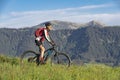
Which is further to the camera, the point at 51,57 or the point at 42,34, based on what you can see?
the point at 51,57

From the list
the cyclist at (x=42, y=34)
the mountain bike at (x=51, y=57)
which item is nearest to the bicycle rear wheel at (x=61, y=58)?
the mountain bike at (x=51, y=57)

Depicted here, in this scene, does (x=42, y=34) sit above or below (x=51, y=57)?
above

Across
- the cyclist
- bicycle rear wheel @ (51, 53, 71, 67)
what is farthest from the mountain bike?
the cyclist

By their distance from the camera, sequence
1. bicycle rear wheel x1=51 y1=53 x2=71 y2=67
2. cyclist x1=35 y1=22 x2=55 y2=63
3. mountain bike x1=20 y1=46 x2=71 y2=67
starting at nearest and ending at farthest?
cyclist x1=35 y1=22 x2=55 y2=63
mountain bike x1=20 y1=46 x2=71 y2=67
bicycle rear wheel x1=51 y1=53 x2=71 y2=67

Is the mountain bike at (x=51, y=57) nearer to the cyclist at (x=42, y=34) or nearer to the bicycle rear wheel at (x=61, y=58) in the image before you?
the bicycle rear wheel at (x=61, y=58)

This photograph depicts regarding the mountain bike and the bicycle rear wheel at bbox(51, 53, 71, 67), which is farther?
the bicycle rear wheel at bbox(51, 53, 71, 67)

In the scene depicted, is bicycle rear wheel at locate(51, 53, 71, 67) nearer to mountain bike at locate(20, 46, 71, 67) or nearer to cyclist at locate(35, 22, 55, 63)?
mountain bike at locate(20, 46, 71, 67)

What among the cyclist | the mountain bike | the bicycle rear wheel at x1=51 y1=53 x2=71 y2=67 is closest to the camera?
the cyclist

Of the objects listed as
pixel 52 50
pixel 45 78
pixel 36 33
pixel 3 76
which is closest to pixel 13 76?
pixel 3 76

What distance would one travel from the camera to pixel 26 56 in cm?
1697

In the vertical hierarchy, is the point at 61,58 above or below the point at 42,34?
below

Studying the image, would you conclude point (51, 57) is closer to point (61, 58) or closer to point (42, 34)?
point (61, 58)

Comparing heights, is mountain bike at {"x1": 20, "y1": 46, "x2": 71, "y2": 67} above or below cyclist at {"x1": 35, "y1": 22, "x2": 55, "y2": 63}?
below

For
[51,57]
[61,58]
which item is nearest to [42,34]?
[51,57]
